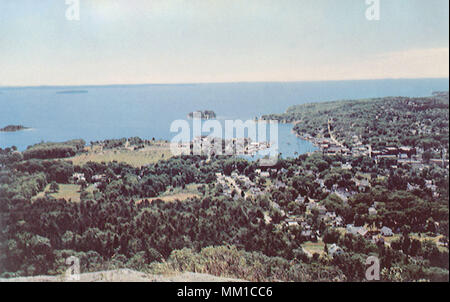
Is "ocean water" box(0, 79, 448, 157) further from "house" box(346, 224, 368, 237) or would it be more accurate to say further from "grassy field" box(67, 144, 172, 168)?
"house" box(346, 224, 368, 237)

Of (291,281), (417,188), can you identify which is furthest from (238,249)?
(417,188)

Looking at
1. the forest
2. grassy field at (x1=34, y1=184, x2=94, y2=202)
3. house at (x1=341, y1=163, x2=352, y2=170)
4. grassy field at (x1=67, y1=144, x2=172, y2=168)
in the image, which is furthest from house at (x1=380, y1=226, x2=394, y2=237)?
grassy field at (x1=34, y1=184, x2=94, y2=202)

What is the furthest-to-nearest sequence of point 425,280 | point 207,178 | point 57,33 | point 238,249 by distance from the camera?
point 207,178 → point 57,33 → point 238,249 → point 425,280

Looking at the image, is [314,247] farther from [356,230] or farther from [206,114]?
[206,114]

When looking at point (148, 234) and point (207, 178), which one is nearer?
point (148, 234)

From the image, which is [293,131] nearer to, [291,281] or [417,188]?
[417,188]

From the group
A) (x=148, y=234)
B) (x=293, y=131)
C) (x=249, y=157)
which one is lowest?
(x=148, y=234)
